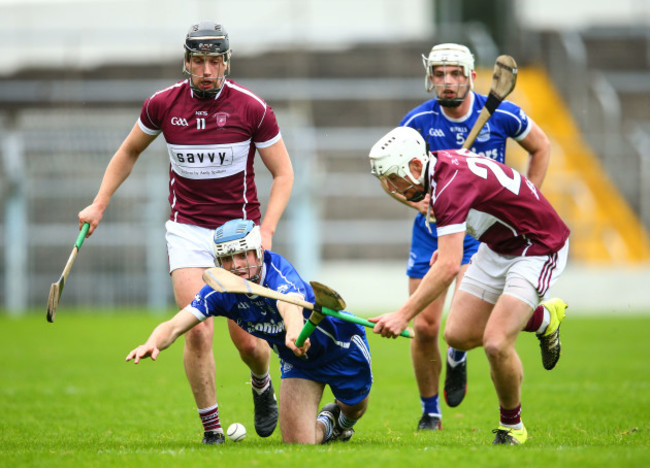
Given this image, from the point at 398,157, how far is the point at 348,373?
4.72 ft

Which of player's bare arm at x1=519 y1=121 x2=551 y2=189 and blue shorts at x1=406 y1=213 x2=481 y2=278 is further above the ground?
player's bare arm at x1=519 y1=121 x2=551 y2=189

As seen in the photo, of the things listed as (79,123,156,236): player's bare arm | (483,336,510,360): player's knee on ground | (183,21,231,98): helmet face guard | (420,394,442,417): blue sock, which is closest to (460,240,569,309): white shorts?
(483,336,510,360): player's knee on ground

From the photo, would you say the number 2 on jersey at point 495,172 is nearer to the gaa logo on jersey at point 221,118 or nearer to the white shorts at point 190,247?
the gaa logo on jersey at point 221,118

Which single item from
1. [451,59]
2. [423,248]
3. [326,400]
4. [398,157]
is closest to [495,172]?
[398,157]

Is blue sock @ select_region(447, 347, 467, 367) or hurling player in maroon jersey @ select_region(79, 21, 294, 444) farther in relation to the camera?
blue sock @ select_region(447, 347, 467, 367)

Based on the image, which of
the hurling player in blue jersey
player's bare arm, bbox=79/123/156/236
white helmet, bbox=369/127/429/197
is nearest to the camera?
white helmet, bbox=369/127/429/197

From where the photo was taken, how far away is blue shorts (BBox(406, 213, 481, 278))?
7.40 m

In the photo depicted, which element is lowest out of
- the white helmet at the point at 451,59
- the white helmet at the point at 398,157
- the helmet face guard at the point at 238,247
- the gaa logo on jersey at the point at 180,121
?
the helmet face guard at the point at 238,247

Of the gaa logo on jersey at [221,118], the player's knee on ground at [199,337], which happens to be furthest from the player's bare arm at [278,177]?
the player's knee on ground at [199,337]

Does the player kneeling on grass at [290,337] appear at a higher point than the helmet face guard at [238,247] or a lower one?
lower

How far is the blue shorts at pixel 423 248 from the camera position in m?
7.40

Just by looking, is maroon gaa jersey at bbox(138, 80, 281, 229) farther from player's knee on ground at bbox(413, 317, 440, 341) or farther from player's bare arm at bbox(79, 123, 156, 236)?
player's knee on ground at bbox(413, 317, 440, 341)

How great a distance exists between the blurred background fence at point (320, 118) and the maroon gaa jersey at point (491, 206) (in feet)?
43.0

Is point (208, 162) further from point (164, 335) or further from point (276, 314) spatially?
point (164, 335)
